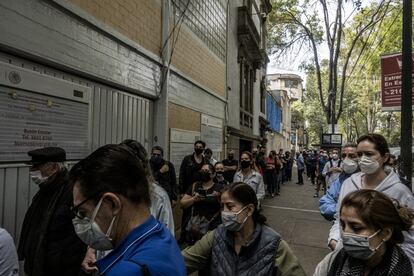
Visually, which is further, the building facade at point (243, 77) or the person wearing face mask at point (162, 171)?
the building facade at point (243, 77)

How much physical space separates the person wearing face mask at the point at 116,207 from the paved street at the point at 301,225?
4881 mm

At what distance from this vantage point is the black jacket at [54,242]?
2.78 metres

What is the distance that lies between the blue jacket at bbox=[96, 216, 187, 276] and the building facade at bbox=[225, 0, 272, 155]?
10.8 m

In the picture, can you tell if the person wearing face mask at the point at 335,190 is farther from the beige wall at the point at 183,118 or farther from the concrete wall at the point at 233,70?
the concrete wall at the point at 233,70

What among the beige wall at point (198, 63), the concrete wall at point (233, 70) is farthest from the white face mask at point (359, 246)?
the concrete wall at point (233, 70)

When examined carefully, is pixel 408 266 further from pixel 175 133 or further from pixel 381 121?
pixel 381 121

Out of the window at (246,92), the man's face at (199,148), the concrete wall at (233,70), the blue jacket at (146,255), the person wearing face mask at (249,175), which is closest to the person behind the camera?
the blue jacket at (146,255)

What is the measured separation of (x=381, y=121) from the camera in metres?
35.3

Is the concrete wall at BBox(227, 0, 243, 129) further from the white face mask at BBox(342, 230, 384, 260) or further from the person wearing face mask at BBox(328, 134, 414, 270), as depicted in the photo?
the white face mask at BBox(342, 230, 384, 260)

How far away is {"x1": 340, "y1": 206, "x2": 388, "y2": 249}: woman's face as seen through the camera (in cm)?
199

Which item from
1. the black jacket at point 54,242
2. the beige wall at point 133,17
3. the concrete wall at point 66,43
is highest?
the beige wall at point 133,17

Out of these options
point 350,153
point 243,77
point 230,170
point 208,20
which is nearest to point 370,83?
point 243,77

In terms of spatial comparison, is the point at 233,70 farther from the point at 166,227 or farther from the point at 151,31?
the point at 166,227

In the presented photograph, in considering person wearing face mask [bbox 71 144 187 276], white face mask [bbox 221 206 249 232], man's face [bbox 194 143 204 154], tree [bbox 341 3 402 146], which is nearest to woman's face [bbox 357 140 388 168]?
white face mask [bbox 221 206 249 232]
